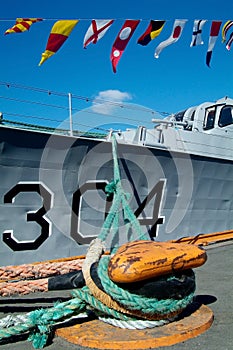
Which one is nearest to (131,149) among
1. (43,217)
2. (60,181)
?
(60,181)

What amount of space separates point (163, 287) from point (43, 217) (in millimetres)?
3006

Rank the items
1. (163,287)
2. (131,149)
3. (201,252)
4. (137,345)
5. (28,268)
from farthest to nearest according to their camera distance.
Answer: (131,149) → (28,268) → (201,252) → (163,287) → (137,345)

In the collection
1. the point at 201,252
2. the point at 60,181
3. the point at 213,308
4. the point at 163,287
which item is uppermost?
the point at 60,181

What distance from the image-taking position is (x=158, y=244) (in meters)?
2.76

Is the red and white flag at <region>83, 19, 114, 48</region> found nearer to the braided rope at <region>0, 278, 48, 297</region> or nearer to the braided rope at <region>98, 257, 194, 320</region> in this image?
the braided rope at <region>0, 278, 48, 297</region>

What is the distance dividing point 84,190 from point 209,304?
2752mm

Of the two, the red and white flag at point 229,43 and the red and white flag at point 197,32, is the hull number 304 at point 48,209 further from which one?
the red and white flag at point 229,43

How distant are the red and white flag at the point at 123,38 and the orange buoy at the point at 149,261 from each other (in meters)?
4.14

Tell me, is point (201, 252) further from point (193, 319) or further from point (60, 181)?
point (60, 181)

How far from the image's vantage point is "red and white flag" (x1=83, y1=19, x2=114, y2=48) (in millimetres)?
5918

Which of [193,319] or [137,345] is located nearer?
[137,345]

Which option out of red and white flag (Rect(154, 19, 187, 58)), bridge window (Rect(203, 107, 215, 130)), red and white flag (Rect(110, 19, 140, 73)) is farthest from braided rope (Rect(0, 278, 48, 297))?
bridge window (Rect(203, 107, 215, 130))

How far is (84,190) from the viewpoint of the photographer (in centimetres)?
567

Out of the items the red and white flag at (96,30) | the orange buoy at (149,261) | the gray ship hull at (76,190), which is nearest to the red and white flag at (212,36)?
the gray ship hull at (76,190)
